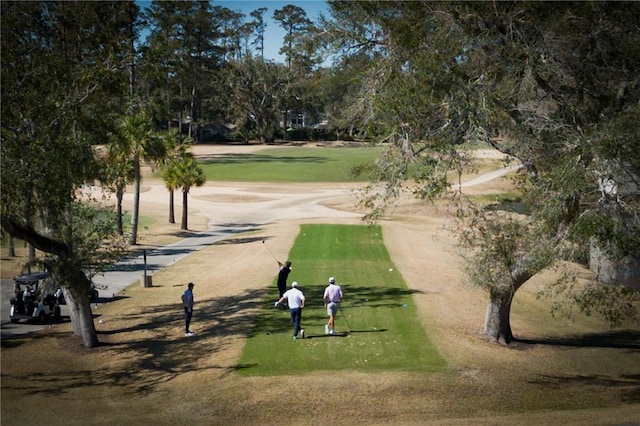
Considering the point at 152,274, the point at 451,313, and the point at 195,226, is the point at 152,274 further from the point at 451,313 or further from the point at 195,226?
the point at 195,226

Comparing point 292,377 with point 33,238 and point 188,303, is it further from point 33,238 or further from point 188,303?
point 33,238

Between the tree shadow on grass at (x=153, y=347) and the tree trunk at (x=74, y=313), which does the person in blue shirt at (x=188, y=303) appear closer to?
the tree shadow on grass at (x=153, y=347)

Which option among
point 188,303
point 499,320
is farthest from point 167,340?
point 499,320

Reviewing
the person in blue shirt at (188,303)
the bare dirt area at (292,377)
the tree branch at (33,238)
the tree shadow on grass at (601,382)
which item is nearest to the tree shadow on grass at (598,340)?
the bare dirt area at (292,377)

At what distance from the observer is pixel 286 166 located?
88.4 m

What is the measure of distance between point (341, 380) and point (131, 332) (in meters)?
8.05

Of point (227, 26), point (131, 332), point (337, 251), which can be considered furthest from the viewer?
point (227, 26)

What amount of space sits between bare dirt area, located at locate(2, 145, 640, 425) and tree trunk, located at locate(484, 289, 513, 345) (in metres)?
0.38

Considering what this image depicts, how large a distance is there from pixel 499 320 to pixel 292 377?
22.9 feet

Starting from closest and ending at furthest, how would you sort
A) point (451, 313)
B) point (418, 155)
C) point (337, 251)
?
point (418, 155)
point (451, 313)
point (337, 251)

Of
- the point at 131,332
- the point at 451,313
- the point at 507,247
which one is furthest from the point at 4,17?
the point at 451,313

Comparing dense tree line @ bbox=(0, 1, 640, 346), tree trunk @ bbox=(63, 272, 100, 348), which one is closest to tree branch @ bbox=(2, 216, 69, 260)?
dense tree line @ bbox=(0, 1, 640, 346)

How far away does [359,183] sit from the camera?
247 ft

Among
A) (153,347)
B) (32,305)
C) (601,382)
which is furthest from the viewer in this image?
(32,305)
